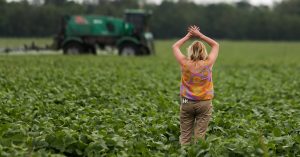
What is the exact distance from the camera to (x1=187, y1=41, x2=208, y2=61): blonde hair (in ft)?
27.1

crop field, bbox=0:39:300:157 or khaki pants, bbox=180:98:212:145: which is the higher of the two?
khaki pants, bbox=180:98:212:145

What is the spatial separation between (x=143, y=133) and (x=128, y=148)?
4.79 ft

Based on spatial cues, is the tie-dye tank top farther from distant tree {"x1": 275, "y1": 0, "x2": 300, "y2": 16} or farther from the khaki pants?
distant tree {"x1": 275, "y1": 0, "x2": 300, "y2": 16}

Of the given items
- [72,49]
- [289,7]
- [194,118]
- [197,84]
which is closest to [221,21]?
[289,7]

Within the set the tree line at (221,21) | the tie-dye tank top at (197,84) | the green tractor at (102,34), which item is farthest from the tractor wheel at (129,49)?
the tree line at (221,21)

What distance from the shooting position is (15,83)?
15852 millimetres

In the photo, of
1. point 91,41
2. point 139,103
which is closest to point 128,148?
point 139,103

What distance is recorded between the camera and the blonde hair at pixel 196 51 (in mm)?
8266

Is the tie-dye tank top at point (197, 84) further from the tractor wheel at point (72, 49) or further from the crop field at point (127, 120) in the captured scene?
the tractor wheel at point (72, 49)

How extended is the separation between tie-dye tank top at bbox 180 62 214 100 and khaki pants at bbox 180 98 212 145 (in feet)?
0.31

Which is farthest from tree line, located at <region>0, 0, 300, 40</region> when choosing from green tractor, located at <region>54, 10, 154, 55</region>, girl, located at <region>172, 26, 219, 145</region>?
girl, located at <region>172, 26, 219, 145</region>

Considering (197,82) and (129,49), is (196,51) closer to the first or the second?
(197,82)

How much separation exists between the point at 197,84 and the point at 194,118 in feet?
2.22

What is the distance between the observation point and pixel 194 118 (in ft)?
28.7
